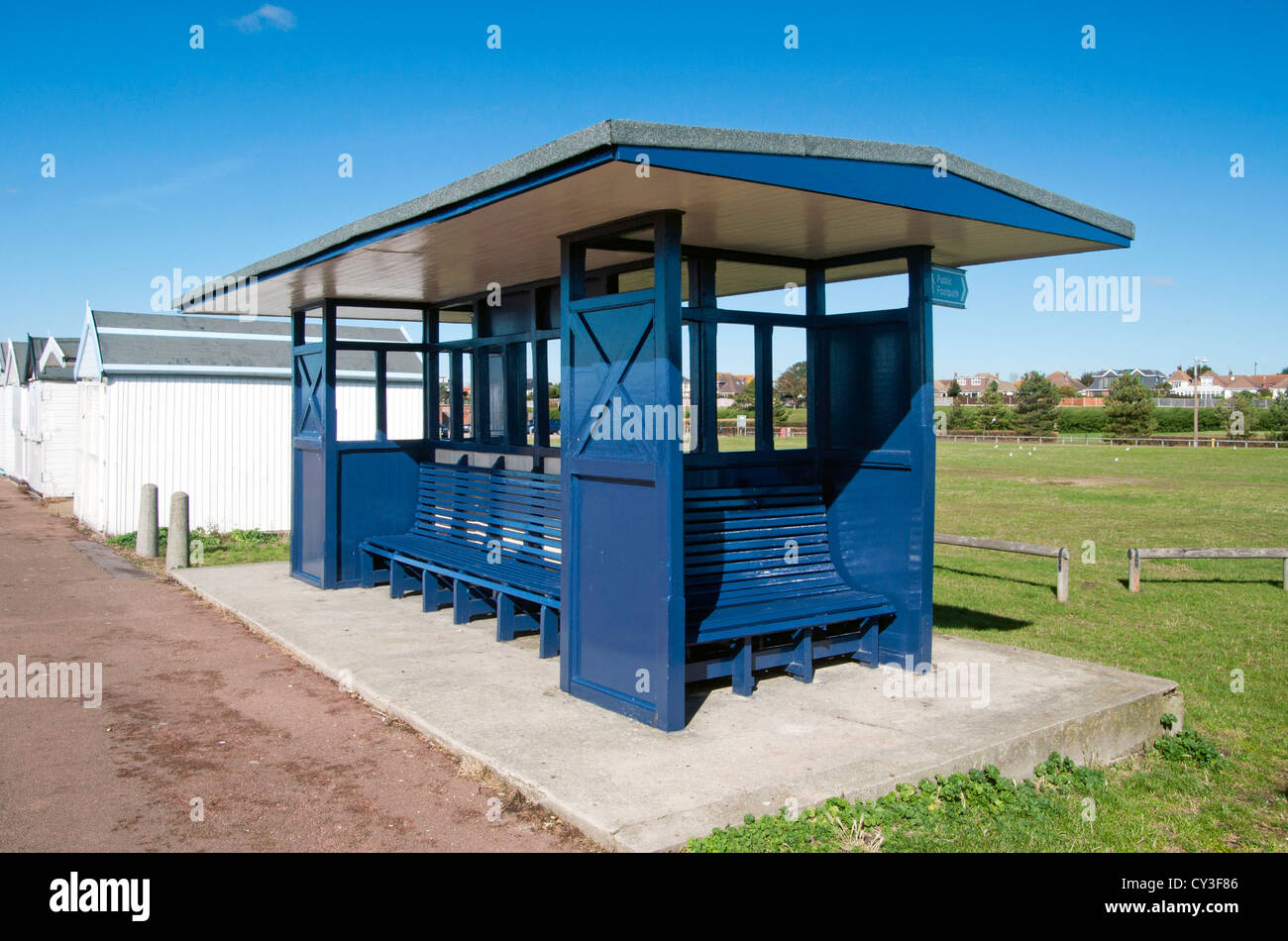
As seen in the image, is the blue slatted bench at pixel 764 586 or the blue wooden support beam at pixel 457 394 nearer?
the blue slatted bench at pixel 764 586

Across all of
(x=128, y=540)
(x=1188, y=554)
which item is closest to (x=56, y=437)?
(x=128, y=540)

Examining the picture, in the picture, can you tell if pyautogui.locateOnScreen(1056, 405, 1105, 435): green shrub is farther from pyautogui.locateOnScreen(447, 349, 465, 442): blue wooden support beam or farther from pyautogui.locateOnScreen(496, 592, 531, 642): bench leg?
pyautogui.locateOnScreen(496, 592, 531, 642): bench leg

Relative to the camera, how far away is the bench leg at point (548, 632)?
22.9 feet

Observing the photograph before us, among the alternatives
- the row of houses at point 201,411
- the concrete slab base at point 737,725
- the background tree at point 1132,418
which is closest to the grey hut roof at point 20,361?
the row of houses at point 201,411

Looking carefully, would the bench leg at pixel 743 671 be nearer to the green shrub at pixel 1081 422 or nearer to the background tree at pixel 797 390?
the background tree at pixel 797 390

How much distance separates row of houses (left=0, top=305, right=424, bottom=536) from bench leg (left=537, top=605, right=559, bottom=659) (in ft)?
27.7

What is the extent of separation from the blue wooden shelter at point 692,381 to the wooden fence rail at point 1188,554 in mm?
5714

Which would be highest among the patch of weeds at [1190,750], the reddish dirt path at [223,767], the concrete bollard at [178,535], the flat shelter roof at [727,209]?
the flat shelter roof at [727,209]

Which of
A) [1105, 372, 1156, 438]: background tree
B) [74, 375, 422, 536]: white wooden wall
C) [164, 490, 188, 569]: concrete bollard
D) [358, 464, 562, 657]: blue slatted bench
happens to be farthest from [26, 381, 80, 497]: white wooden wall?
[1105, 372, 1156, 438]: background tree

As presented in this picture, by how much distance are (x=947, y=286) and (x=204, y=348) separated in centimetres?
1303

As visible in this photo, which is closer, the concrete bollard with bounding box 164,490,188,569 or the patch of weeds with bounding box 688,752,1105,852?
the patch of weeds with bounding box 688,752,1105,852

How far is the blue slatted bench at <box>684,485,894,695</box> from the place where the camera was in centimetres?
600

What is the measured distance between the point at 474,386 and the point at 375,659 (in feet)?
11.8
